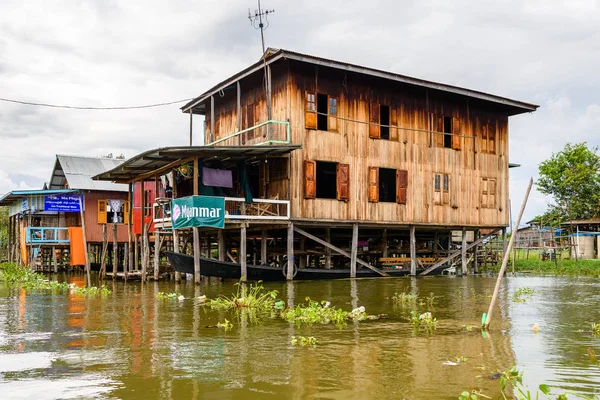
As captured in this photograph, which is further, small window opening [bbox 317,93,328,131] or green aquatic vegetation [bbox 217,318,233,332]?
small window opening [bbox 317,93,328,131]

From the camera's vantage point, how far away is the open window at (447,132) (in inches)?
950

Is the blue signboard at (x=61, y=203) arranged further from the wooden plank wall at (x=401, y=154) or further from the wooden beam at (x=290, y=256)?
the wooden plank wall at (x=401, y=154)

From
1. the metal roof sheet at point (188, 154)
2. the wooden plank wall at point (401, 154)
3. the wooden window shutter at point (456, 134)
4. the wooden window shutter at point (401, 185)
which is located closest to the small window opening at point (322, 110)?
the wooden plank wall at point (401, 154)

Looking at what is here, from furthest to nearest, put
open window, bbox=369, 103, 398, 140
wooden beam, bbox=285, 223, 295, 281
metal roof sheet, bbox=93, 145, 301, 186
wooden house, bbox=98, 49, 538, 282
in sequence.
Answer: open window, bbox=369, 103, 398, 140 → wooden house, bbox=98, 49, 538, 282 → wooden beam, bbox=285, 223, 295, 281 → metal roof sheet, bbox=93, 145, 301, 186

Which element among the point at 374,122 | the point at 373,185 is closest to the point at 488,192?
the point at 373,185

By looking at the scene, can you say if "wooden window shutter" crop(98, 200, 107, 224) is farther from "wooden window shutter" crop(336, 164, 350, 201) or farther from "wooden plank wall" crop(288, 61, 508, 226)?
"wooden window shutter" crop(336, 164, 350, 201)

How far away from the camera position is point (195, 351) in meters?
7.40

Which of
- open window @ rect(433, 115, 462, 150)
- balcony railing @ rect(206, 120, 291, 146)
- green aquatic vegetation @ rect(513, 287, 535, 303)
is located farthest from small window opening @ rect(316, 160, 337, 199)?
green aquatic vegetation @ rect(513, 287, 535, 303)

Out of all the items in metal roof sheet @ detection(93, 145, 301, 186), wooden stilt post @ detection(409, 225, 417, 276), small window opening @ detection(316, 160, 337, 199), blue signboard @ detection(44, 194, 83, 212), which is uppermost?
metal roof sheet @ detection(93, 145, 301, 186)

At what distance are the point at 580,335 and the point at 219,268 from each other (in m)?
12.5

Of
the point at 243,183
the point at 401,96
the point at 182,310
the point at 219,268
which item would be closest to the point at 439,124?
the point at 401,96

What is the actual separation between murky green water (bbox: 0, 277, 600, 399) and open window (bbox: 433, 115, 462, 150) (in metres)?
12.8

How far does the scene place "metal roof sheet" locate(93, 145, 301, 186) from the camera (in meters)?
17.7

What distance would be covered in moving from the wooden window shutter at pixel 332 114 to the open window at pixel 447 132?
4.81 metres
